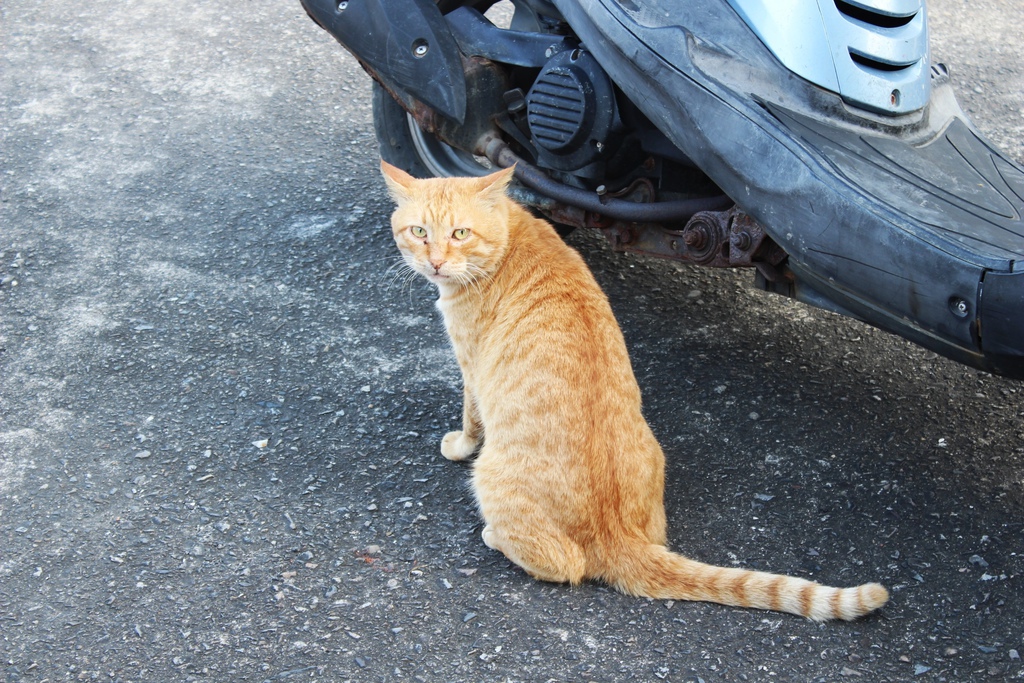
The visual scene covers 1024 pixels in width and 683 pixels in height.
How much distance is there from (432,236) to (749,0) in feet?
3.41

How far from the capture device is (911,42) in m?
2.63

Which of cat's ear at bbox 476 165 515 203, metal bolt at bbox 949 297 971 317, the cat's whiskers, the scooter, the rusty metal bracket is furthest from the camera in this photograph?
the cat's whiskers

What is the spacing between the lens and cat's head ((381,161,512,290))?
2721mm

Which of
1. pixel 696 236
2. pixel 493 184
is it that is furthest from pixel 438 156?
pixel 696 236

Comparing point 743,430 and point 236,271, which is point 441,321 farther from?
point 743,430

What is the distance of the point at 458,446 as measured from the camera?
285 centimetres

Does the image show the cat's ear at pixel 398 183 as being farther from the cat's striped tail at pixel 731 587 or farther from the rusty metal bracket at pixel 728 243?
the cat's striped tail at pixel 731 587

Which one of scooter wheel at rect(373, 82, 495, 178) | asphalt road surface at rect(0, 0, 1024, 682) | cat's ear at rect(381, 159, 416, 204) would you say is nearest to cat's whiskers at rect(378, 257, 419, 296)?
asphalt road surface at rect(0, 0, 1024, 682)

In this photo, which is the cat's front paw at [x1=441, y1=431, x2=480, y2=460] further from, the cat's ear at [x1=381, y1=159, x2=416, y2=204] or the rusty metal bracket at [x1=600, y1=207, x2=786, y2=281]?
the rusty metal bracket at [x1=600, y1=207, x2=786, y2=281]

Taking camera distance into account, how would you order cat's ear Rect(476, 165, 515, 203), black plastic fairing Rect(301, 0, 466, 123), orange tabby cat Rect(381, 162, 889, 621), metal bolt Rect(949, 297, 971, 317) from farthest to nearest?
black plastic fairing Rect(301, 0, 466, 123)
cat's ear Rect(476, 165, 515, 203)
orange tabby cat Rect(381, 162, 889, 621)
metal bolt Rect(949, 297, 971, 317)

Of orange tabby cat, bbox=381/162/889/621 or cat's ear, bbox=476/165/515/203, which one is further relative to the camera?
cat's ear, bbox=476/165/515/203

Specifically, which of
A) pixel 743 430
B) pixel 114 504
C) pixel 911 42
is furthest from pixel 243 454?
pixel 911 42

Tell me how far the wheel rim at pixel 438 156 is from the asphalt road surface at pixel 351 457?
1.21 feet

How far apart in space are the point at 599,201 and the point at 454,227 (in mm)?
515
